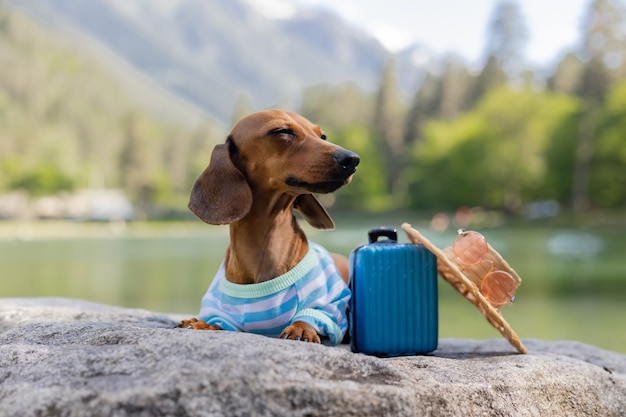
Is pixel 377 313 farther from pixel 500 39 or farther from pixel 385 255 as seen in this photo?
pixel 500 39

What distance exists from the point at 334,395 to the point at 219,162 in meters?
1.48

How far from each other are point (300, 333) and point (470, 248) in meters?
1.11

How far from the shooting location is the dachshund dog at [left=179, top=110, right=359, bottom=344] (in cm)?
341

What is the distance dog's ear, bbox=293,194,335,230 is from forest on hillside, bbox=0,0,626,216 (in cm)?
3960

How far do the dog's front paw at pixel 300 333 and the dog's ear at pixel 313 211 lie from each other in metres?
0.80

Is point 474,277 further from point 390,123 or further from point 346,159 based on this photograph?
point 390,123

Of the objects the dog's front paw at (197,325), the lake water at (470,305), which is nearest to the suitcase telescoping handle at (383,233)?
the dog's front paw at (197,325)

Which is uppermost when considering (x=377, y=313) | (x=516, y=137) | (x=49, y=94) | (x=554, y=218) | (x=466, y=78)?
(x=49, y=94)

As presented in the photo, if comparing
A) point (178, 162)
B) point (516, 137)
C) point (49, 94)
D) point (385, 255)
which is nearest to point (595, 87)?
point (516, 137)

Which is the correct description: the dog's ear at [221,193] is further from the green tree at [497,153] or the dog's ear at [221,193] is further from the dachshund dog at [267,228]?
the green tree at [497,153]

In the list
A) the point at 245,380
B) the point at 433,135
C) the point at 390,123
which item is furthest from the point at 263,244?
the point at 390,123

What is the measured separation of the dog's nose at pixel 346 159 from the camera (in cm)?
322

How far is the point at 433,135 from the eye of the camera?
6012cm

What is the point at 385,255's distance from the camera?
3.68m
